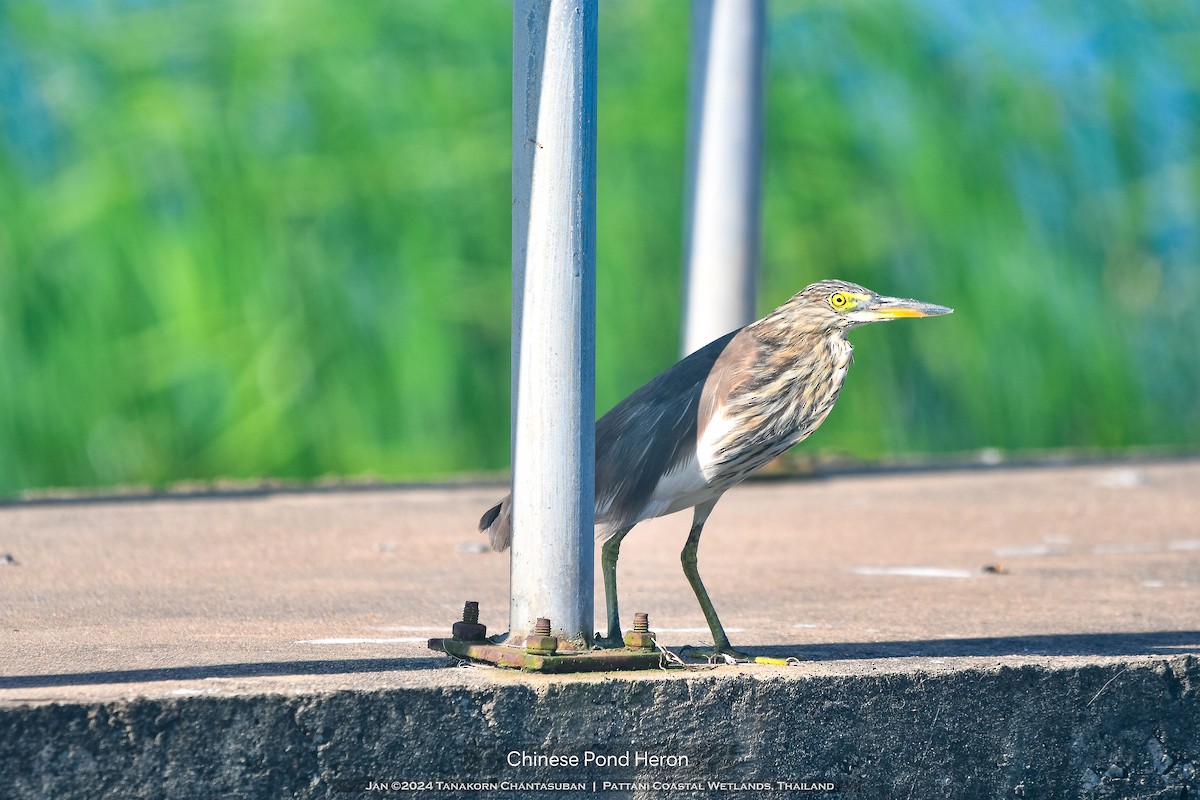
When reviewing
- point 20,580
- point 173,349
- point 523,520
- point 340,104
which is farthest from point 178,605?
point 340,104

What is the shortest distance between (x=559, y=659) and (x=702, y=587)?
1.83 feet

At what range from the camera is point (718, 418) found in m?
3.93

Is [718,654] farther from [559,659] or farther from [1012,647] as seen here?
[1012,647]

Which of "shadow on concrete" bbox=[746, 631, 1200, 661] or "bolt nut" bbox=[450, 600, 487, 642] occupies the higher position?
"bolt nut" bbox=[450, 600, 487, 642]

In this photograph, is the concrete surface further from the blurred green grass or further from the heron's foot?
the blurred green grass

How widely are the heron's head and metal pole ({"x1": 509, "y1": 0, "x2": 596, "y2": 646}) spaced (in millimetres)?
668

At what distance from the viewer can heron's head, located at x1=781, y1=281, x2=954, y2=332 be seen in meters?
4.11

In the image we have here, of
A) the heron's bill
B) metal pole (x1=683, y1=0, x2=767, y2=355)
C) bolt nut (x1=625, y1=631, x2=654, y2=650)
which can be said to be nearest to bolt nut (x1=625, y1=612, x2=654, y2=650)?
bolt nut (x1=625, y1=631, x2=654, y2=650)

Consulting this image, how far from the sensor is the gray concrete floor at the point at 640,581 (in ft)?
12.8

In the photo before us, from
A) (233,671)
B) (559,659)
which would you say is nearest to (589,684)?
(559,659)

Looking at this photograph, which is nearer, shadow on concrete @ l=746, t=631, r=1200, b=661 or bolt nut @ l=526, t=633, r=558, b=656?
bolt nut @ l=526, t=633, r=558, b=656

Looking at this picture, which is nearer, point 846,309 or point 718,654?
point 718,654

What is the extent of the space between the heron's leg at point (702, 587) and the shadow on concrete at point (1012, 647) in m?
0.16

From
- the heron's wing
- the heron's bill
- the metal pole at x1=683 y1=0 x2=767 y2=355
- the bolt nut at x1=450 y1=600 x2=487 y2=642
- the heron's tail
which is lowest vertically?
the bolt nut at x1=450 y1=600 x2=487 y2=642
